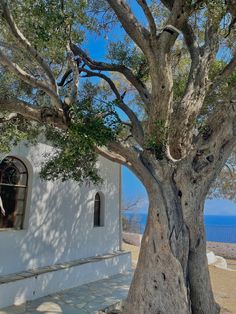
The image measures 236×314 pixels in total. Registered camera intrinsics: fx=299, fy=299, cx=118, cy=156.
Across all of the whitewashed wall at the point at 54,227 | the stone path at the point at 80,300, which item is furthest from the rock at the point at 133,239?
the stone path at the point at 80,300

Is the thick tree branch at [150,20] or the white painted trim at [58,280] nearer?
the thick tree branch at [150,20]

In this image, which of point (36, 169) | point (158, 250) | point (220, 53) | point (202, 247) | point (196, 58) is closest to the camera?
point (158, 250)

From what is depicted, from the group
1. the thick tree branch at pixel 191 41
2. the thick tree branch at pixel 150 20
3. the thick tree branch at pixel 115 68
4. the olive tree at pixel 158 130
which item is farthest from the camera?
the thick tree branch at pixel 115 68

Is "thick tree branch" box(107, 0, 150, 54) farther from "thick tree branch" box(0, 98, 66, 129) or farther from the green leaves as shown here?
"thick tree branch" box(0, 98, 66, 129)

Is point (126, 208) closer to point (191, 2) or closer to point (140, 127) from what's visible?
point (140, 127)

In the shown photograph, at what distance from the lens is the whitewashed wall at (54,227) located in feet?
29.0

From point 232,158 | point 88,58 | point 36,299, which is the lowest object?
point 36,299

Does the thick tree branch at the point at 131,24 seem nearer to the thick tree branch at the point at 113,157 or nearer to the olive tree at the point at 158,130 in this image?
the olive tree at the point at 158,130

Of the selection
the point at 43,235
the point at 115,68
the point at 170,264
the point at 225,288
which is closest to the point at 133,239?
the point at 225,288

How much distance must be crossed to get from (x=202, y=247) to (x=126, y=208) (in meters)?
20.8

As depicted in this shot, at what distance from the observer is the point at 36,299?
8.19 meters

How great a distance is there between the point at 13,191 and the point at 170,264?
221 inches

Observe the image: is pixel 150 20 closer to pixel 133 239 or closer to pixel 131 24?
pixel 131 24

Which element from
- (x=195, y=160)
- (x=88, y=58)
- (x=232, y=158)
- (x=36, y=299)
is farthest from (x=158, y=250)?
(x=232, y=158)
